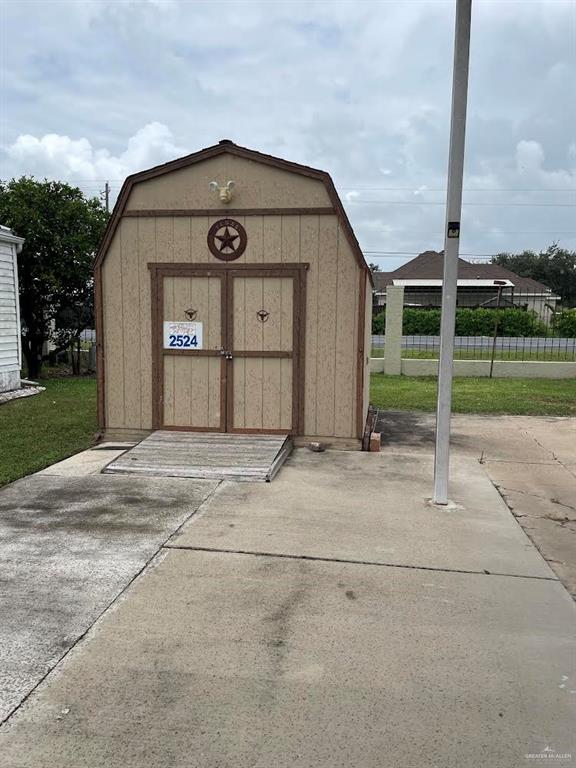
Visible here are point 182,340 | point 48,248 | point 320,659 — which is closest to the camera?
point 320,659

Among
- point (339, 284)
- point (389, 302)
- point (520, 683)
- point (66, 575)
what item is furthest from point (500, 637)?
point (389, 302)

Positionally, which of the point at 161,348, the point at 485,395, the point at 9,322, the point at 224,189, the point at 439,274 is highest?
the point at 439,274

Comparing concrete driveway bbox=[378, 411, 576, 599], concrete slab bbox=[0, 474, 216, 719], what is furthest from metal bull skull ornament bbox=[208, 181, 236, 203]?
concrete driveway bbox=[378, 411, 576, 599]

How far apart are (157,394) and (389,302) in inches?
400

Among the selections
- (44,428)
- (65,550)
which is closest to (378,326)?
(44,428)

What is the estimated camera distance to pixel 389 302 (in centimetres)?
1641

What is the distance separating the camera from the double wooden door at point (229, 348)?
7234 millimetres

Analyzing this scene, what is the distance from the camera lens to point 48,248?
14836 millimetres

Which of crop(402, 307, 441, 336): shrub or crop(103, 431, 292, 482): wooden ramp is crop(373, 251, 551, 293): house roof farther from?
crop(103, 431, 292, 482): wooden ramp

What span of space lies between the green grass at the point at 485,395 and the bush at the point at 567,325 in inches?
183

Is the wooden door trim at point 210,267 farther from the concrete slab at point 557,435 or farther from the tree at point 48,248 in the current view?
the tree at point 48,248

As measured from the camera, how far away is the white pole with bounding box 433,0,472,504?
187 inches

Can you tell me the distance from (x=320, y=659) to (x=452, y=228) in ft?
11.4

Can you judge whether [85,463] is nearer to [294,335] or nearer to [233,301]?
[233,301]
